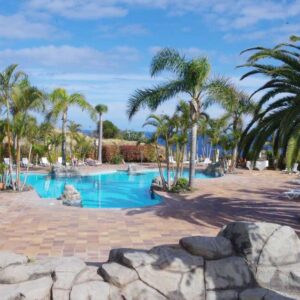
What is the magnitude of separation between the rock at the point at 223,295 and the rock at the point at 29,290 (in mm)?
2024

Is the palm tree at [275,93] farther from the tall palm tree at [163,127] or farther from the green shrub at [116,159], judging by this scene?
the green shrub at [116,159]

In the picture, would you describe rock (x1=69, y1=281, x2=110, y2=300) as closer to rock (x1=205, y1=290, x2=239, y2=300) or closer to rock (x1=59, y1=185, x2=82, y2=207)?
rock (x1=205, y1=290, x2=239, y2=300)

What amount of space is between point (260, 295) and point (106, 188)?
15402 mm

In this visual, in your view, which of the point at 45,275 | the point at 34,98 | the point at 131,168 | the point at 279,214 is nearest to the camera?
the point at 45,275

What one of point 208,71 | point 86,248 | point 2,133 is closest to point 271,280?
point 86,248

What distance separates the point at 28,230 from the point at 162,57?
29.2 ft

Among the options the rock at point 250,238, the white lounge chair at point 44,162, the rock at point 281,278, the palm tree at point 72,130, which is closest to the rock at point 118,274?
the rock at point 250,238

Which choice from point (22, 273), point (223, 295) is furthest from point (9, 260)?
point (223, 295)

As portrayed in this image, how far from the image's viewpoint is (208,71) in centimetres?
1528

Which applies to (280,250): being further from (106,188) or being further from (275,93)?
(106,188)

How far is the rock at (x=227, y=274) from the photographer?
5.45 meters

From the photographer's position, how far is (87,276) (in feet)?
17.5

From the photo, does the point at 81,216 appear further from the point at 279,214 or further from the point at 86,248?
the point at 279,214

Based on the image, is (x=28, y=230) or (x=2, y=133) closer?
(x=28, y=230)
